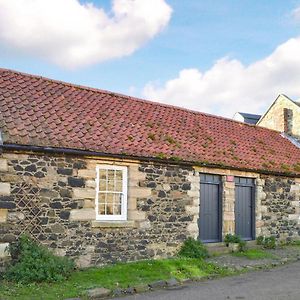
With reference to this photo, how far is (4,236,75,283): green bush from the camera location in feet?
32.3

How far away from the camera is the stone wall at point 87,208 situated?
10.8 metres

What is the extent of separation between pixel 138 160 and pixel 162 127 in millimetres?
3051

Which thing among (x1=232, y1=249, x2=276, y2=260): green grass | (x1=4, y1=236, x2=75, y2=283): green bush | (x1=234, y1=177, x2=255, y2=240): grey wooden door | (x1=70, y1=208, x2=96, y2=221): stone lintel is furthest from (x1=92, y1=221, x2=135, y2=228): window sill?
(x1=234, y1=177, x2=255, y2=240): grey wooden door

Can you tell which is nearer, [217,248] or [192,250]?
[192,250]

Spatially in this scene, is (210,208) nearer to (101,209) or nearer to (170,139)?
(170,139)

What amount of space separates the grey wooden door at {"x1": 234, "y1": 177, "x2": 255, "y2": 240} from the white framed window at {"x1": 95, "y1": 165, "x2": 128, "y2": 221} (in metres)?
4.98

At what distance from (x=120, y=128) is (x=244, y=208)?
5.67m

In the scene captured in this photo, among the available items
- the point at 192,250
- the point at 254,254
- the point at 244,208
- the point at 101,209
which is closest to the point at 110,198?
the point at 101,209

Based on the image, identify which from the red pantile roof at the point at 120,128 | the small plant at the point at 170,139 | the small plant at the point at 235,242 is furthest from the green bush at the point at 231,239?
the small plant at the point at 170,139

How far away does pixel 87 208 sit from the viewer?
11820 mm

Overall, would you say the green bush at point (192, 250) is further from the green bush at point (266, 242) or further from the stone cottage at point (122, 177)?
the green bush at point (266, 242)

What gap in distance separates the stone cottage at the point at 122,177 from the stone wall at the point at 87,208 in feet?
0.08

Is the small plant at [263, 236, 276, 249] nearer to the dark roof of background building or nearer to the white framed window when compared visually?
the white framed window

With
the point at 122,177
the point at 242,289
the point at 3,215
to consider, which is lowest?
the point at 242,289
